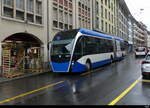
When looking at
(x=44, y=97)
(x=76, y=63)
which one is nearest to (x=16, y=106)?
(x=44, y=97)

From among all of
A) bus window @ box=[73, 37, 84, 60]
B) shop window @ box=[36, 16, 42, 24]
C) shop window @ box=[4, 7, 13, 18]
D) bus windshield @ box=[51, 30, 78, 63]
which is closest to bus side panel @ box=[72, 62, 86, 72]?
bus window @ box=[73, 37, 84, 60]

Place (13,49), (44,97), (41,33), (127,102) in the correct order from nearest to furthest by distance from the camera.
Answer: (127,102), (44,97), (13,49), (41,33)

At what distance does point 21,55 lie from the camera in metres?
14.1

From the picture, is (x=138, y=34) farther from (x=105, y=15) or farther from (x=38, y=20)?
(x=38, y=20)

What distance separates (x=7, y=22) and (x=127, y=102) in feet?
36.3

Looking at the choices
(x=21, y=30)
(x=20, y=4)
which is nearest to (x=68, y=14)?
(x=20, y=4)

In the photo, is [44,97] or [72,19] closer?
[44,97]

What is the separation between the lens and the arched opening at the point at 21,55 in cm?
1139

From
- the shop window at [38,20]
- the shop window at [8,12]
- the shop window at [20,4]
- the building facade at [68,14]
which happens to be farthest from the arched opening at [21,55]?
the building facade at [68,14]

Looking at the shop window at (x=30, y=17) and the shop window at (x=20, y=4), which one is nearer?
the shop window at (x=20, y=4)

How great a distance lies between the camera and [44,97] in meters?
6.00

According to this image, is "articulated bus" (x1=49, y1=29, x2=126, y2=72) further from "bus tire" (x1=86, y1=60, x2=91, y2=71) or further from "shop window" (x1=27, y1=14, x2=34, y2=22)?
"shop window" (x1=27, y1=14, x2=34, y2=22)

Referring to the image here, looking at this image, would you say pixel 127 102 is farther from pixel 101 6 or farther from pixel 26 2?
pixel 101 6

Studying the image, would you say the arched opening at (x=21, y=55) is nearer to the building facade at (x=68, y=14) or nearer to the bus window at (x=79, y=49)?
the building facade at (x=68, y=14)
